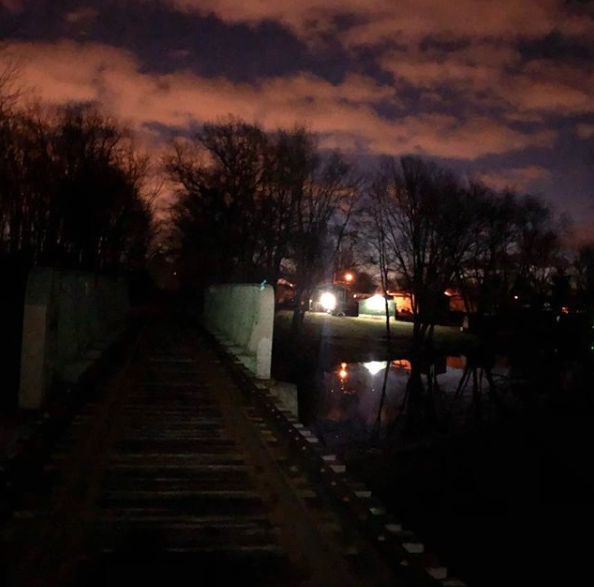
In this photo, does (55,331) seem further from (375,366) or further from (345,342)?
(345,342)

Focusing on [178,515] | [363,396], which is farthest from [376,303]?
[178,515]

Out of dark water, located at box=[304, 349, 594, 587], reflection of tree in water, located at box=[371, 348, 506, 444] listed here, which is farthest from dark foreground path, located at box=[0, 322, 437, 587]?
reflection of tree in water, located at box=[371, 348, 506, 444]

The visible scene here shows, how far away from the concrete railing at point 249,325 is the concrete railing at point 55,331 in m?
3.54

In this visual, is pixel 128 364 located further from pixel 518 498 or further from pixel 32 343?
pixel 518 498

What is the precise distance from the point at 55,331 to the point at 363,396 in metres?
18.7

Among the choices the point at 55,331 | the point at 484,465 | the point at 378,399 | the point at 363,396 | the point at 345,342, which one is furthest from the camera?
the point at 345,342

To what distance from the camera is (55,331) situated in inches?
496

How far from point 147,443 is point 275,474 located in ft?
7.43

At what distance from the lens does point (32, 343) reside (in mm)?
11555

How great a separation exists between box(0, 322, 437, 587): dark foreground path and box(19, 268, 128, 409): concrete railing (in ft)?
3.88

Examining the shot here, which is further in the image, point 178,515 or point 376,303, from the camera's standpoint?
point 376,303

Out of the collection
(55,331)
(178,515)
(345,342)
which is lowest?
(345,342)

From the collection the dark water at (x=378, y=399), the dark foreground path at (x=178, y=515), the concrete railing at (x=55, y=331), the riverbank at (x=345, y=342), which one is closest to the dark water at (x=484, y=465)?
the dark water at (x=378, y=399)

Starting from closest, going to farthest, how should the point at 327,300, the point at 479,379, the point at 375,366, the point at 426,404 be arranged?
the point at 426,404 < the point at 479,379 < the point at 375,366 < the point at 327,300
